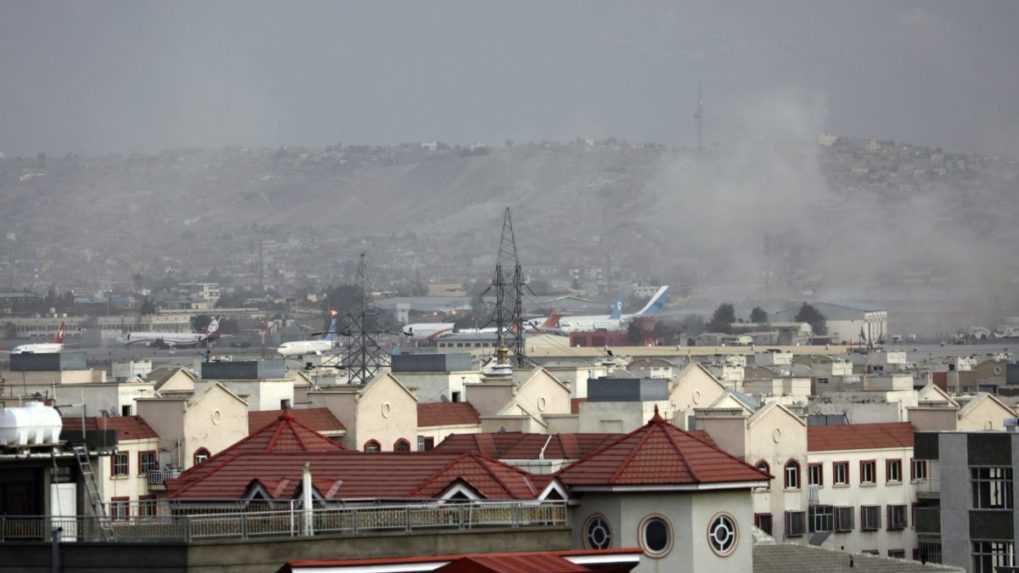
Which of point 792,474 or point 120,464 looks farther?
point 792,474

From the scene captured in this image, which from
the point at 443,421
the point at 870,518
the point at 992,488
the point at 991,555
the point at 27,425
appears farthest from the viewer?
the point at 443,421

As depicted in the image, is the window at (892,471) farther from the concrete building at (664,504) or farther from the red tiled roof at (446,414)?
the concrete building at (664,504)

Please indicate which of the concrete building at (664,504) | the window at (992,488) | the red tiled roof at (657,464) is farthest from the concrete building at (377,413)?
the concrete building at (664,504)

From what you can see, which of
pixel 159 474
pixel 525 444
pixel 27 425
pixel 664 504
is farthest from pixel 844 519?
pixel 27 425

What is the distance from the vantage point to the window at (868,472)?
51219mm

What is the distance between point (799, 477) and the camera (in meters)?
50.1

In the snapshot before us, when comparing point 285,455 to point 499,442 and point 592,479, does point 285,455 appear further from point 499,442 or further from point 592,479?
point 499,442

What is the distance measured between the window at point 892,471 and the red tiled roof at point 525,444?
9.10 meters

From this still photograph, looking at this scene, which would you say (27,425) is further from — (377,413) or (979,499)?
(377,413)

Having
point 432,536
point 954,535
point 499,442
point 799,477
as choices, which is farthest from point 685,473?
point 799,477

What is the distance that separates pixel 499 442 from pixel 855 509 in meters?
10.2

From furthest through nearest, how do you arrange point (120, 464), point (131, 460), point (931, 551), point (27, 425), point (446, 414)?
point (446, 414), point (131, 460), point (120, 464), point (931, 551), point (27, 425)

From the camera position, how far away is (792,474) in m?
50.1

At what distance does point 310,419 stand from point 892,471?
9476 millimetres
